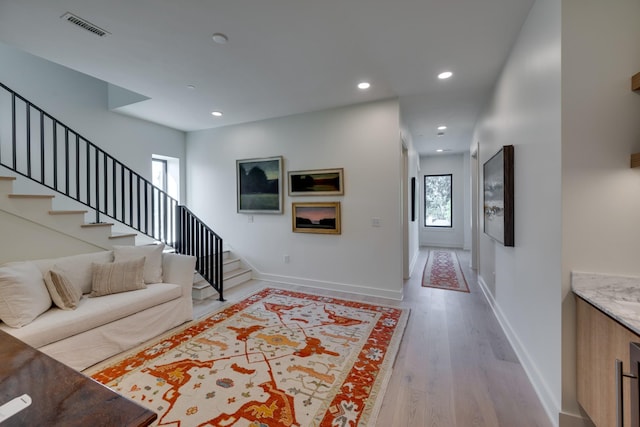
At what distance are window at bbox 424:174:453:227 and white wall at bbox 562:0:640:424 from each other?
22.2ft

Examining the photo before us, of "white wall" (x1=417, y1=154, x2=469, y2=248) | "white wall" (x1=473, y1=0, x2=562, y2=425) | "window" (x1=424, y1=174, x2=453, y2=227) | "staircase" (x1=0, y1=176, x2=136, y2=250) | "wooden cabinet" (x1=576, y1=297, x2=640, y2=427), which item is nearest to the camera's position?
"wooden cabinet" (x1=576, y1=297, x2=640, y2=427)

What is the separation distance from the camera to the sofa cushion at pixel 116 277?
8.47 feet

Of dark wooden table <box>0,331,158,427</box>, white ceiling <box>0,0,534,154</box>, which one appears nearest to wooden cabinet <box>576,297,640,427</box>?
dark wooden table <box>0,331,158,427</box>

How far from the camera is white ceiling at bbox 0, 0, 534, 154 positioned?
6.51 feet

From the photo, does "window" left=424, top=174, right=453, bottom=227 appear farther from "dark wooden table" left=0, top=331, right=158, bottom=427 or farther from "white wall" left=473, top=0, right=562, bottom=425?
"dark wooden table" left=0, top=331, right=158, bottom=427

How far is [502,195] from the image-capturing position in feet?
8.29

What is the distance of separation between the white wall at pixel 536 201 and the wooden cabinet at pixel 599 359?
121 mm

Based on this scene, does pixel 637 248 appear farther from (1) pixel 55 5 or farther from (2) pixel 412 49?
(1) pixel 55 5

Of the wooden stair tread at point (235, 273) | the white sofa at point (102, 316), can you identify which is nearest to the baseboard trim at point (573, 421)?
the white sofa at point (102, 316)

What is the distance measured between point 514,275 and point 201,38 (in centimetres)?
355

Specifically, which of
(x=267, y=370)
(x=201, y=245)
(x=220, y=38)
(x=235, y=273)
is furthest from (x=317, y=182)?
(x=267, y=370)

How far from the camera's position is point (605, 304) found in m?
1.28

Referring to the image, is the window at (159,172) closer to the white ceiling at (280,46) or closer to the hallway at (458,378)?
the white ceiling at (280,46)

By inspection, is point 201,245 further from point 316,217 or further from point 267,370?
point 267,370
